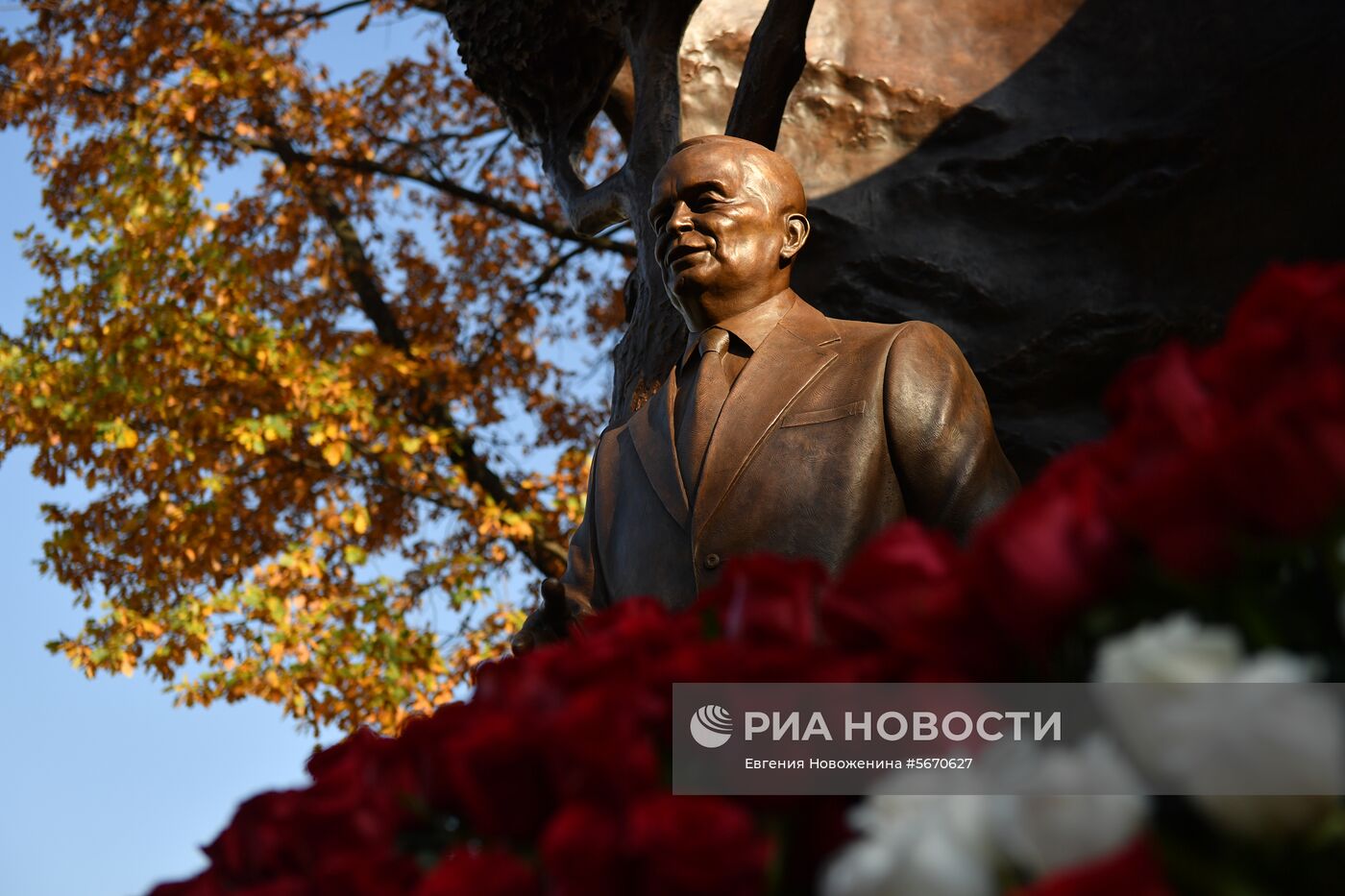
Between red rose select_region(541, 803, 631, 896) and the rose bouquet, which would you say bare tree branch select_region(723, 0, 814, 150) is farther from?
red rose select_region(541, 803, 631, 896)

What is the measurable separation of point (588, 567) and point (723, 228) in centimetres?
82

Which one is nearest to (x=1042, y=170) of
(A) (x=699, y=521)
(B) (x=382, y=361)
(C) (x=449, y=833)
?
(A) (x=699, y=521)

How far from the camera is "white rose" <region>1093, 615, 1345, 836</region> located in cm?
73

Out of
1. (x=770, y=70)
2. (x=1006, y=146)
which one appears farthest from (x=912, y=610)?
(x=1006, y=146)

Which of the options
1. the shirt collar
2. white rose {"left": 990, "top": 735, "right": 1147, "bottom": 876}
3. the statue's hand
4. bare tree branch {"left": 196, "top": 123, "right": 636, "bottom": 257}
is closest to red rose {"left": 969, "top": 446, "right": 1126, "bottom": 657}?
white rose {"left": 990, "top": 735, "right": 1147, "bottom": 876}

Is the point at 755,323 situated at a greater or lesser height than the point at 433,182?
lesser

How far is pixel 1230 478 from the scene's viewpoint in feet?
2.77

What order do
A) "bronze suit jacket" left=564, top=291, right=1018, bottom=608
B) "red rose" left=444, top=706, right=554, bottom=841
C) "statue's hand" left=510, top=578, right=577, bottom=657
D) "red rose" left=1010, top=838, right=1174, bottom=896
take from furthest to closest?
"bronze suit jacket" left=564, top=291, right=1018, bottom=608, "statue's hand" left=510, top=578, right=577, bottom=657, "red rose" left=444, top=706, right=554, bottom=841, "red rose" left=1010, top=838, right=1174, bottom=896

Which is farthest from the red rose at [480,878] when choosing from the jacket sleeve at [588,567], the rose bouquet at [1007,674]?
the jacket sleeve at [588,567]

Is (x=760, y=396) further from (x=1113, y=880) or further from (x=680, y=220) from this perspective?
(x=1113, y=880)

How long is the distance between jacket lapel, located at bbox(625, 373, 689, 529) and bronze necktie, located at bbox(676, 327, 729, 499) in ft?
0.07

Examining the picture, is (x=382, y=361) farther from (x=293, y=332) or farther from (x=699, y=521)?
(x=699, y=521)

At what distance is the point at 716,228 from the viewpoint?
133 inches

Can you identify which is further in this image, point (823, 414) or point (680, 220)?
point (680, 220)
